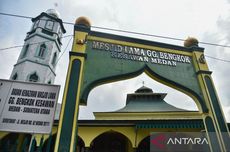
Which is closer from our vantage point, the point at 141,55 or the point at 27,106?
the point at 27,106

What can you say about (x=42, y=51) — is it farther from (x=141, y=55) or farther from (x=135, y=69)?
(x=135, y=69)

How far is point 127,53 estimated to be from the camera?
6.88 metres

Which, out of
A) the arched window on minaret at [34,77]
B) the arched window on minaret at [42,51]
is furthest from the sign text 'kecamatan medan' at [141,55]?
the arched window on minaret at [42,51]

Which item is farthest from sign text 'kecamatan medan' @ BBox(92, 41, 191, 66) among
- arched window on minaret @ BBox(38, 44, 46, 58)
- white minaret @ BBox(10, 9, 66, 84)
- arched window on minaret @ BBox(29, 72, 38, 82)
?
arched window on minaret @ BBox(38, 44, 46, 58)

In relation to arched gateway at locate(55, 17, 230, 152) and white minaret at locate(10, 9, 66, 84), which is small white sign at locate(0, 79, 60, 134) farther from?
white minaret at locate(10, 9, 66, 84)

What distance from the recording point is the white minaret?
16344 mm

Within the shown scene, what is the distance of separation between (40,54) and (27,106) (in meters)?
15.8

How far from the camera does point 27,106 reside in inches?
154

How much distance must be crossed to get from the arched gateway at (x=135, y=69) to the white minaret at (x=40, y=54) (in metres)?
10.8

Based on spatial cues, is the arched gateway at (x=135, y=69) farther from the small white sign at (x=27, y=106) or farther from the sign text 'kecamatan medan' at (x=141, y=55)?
the small white sign at (x=27, y=106)

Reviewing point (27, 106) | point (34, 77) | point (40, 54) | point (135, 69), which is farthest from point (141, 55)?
point (40, 54)

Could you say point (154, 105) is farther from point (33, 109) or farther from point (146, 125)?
point (33, 109)

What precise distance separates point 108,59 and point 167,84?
2797 mm

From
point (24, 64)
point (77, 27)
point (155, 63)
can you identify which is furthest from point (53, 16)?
point (155, 63)
